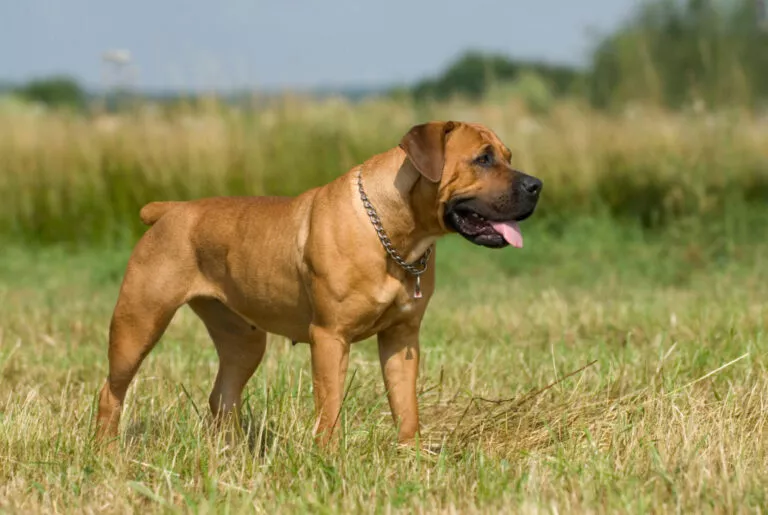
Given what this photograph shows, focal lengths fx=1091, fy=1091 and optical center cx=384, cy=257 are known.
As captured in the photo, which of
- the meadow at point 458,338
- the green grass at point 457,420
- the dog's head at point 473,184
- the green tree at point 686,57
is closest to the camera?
the green grass at point 457,420

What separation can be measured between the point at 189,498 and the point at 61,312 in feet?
16.4

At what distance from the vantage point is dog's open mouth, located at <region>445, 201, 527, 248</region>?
4.74m

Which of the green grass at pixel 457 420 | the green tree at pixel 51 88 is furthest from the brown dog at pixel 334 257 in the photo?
the green tree at pixel 51 88

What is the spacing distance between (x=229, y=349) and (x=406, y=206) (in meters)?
1.37

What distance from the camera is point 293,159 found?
1278 cm

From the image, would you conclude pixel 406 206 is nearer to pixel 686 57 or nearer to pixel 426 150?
pixel 426 150

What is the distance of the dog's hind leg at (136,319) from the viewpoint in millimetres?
5227

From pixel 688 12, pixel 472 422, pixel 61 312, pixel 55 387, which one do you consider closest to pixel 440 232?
pixel 472 422

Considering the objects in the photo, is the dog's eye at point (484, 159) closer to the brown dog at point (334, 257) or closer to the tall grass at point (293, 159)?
the brown dog at point (334, 257)

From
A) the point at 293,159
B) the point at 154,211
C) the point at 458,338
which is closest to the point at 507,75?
the point at 293,159

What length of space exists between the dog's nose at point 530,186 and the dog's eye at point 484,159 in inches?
7.2

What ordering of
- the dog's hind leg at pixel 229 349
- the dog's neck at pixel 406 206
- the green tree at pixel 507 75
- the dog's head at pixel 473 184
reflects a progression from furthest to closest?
the green tree at pixel 507 75 < the dog's hind leg at pixel 229 349 < the dog's neck at pixel 406 206 < the dog's head at pixel 473 184

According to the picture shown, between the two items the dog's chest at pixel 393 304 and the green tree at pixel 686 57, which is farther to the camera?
the green tree at pixel 686 57

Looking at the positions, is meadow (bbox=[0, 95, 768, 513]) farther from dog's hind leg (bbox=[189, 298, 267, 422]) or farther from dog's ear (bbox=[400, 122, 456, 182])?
dog's ear (bbox=[400, 122, 456, 182])
